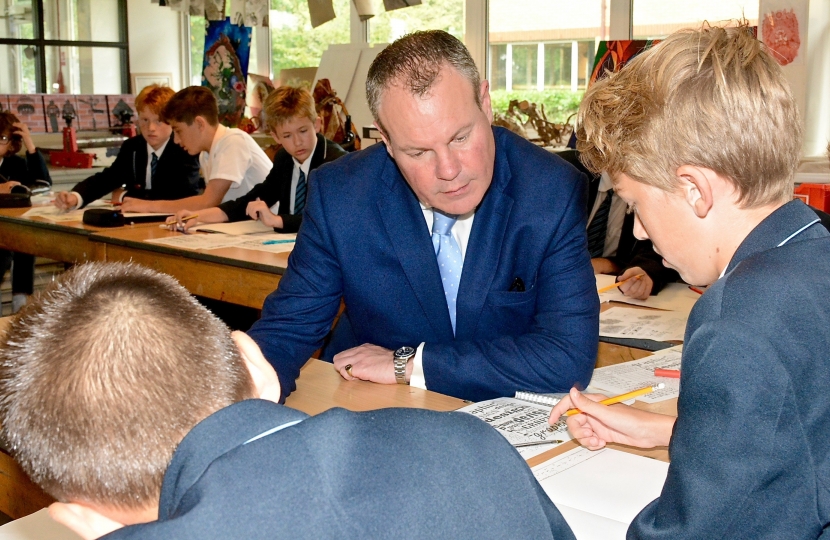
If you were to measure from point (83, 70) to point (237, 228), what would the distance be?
4.34 metres

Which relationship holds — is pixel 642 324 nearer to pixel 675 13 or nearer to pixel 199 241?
pixel 199 241

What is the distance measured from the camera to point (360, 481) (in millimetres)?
583

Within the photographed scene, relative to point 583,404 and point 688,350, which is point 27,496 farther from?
point 688,350

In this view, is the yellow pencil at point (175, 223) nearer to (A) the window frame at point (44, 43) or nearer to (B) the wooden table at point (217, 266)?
(B) the wooden table at point (217, 266)

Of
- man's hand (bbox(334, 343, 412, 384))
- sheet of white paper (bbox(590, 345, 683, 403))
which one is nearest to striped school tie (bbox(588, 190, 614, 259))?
sheet of white paper (bbox(590, 345, 683, 403))

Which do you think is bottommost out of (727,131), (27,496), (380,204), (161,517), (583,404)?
(27,496)

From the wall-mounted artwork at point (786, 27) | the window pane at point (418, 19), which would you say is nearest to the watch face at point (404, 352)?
the wall-mounted artwork at point (786, 27)

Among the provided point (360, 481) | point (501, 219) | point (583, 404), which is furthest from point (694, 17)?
point (360, 481)

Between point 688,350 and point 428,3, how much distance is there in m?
4.58

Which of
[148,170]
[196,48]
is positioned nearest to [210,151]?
[148,170]

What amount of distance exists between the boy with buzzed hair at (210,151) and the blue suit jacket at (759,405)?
3.57 metres

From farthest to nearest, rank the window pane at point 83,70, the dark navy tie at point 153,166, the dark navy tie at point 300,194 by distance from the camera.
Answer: the window pane at point 83,70, the dark navy tie at point 153,166, the dark navy tie at point 300,194

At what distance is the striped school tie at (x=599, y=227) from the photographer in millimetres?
3061

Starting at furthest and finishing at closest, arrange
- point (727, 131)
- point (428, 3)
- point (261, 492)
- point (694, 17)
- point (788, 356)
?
1. point (428, 3)
2. point (694, 17)
3. point (727, 131)
4. point (788, 356)
5. point (261, 492)
